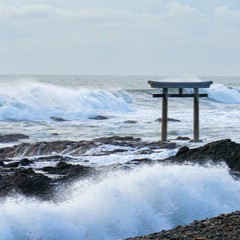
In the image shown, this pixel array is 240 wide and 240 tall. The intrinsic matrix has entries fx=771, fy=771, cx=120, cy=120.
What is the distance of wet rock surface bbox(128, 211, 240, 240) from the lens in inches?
407

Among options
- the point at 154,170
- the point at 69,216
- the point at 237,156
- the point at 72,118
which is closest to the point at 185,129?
the point at 72,118

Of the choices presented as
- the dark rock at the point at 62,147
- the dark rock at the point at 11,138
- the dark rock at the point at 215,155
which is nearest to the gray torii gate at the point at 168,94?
the dark rock at the point at 62,147

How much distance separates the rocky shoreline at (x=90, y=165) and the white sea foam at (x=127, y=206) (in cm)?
68

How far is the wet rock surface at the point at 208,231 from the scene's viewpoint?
1033 centimetres

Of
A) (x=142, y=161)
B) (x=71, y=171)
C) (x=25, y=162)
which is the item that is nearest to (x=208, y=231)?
(x=71, y=171)

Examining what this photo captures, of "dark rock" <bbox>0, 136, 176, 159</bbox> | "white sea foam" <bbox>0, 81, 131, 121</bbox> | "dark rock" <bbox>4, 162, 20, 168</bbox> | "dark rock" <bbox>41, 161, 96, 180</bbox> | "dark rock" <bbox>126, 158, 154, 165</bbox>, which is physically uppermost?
"dark rock" <bbox>41, 161, 96, 180</bbox>

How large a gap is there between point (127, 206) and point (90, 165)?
17.7 feet

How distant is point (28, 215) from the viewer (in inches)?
476

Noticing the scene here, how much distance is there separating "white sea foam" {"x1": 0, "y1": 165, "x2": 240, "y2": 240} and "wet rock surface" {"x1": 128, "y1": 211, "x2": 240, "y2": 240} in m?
1.44

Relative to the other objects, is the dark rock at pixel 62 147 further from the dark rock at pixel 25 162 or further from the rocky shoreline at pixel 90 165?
the dark rock at pixel 25 162

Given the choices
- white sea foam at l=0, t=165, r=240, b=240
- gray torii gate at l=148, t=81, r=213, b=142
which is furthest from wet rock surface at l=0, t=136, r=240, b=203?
gray torii gate at l=148, t=81, r=213, b=142

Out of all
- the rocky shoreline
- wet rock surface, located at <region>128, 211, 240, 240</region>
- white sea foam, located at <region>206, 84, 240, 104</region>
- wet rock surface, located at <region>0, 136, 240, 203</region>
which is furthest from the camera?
white sea foam, located at <region>206, 84, 240, 104</region>

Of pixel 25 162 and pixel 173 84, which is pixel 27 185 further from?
pixel 173 84

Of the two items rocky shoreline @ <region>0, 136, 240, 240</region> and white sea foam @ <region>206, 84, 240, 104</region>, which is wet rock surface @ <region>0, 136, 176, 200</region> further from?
white sea foam @ <region>206, 84, 240, 104</region>
